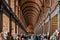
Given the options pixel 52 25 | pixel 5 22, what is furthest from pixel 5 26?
pixel 52 25

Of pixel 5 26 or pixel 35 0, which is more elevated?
pixel 35 0

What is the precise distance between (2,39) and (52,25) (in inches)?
470

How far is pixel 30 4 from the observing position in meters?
46.8

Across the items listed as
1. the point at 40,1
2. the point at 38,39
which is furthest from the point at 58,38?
the point at 40,1

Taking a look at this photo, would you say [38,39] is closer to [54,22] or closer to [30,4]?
[54,22]

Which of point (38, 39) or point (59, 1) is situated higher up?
point (59, 1)

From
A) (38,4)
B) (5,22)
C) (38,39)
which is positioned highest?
(38,4)

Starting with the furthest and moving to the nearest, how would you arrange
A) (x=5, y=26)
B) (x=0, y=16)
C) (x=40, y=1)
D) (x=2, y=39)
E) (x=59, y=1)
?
1. (x=40, y=1)
2. (x=5, y=26)
3. (x=59, y=1)
4. (x=0, y=16)
5. (x=2, y=39)

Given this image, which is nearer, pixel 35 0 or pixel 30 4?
pixel 35 0

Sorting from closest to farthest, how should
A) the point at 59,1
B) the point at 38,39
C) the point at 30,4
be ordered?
the point at 59,1
the point at 38,39
the point at 30,4

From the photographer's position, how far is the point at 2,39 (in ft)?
47.1

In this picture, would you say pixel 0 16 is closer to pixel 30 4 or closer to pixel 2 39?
pixel 2 39

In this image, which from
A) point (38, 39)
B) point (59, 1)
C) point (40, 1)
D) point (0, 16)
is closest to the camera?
point (0, 16)

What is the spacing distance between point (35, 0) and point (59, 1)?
85.2 feet
